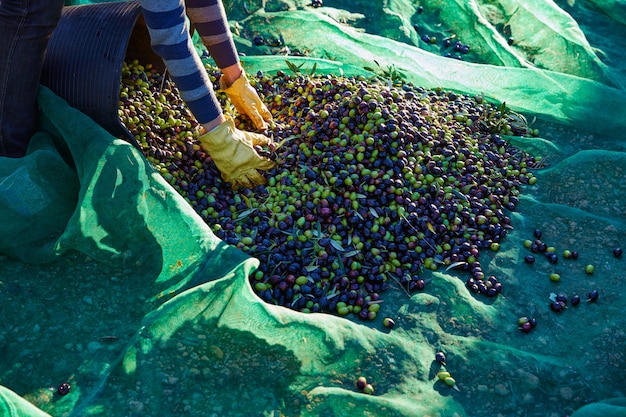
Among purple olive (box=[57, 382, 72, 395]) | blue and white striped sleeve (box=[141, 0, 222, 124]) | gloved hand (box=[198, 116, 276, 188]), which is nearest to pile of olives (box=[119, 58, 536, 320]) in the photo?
gloved hand (box=[198, 116, 276, 188])

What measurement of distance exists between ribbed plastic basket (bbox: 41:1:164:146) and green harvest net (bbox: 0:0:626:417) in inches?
6.3

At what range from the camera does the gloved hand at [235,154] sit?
294cm

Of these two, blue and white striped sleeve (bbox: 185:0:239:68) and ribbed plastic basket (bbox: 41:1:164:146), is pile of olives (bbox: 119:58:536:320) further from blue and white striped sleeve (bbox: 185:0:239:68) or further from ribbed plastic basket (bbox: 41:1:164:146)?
blue and white striped sleeve (bbox: 185:0:239:68)

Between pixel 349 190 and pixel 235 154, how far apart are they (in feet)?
1.85

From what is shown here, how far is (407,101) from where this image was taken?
3.32 meters

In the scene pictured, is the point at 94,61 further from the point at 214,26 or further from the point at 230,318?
the point at 230,318

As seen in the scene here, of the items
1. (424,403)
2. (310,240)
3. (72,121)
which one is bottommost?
(424,403)

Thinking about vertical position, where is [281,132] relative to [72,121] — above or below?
below

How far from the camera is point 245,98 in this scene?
332 cm

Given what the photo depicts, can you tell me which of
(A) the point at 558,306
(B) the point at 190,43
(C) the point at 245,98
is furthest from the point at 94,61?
(A) the point at 558,306

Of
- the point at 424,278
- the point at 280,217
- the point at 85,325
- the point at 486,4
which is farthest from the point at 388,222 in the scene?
the point at 486,4

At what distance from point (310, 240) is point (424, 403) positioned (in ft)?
2.91

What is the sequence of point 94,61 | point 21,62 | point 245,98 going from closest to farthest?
point 21,62 → point 94,61 → point 245,98

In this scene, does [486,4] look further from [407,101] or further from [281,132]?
[281,132]
